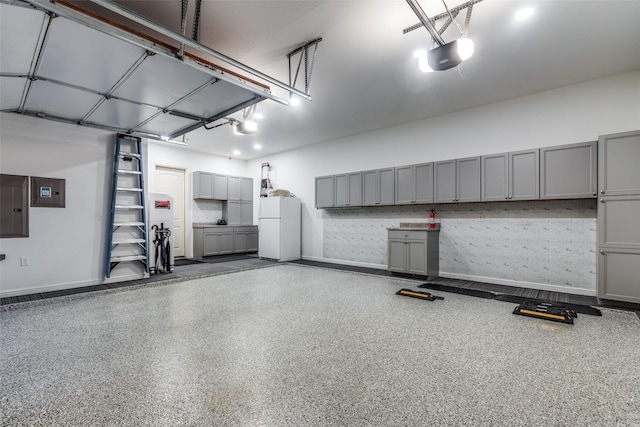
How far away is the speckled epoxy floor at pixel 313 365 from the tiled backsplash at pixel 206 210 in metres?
4.89

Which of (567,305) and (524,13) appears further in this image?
(567,305)

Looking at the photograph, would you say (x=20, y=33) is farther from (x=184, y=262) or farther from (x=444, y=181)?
(x=184, y=262)

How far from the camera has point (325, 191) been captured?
7566 millimetres

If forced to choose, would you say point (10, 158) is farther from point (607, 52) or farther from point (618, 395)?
point (607, 52)

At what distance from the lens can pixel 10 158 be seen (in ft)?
14.5

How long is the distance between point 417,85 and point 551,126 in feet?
7.58

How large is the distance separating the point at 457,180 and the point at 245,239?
6.50 meters

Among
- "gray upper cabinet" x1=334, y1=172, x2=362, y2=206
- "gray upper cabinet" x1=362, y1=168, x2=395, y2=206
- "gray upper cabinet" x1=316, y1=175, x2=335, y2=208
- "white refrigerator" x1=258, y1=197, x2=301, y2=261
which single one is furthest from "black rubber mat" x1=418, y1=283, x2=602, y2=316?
"white refrigerator" x1=258, y1=197, x2=301, y2=261

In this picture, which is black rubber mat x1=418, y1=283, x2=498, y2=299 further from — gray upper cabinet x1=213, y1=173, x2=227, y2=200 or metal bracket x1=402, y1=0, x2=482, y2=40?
gray upper cabinet x1=213, y1=173, x2=227, y2=200

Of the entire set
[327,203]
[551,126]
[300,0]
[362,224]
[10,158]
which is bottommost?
[362,224]

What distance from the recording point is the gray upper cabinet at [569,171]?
13.8 feet

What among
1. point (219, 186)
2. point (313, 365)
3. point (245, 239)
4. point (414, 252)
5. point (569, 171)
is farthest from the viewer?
point (245, 239)

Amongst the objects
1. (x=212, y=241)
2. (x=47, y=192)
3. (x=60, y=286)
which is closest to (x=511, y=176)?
(x=212, y=241)

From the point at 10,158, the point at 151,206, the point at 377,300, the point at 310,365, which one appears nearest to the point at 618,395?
the point at 310,365
